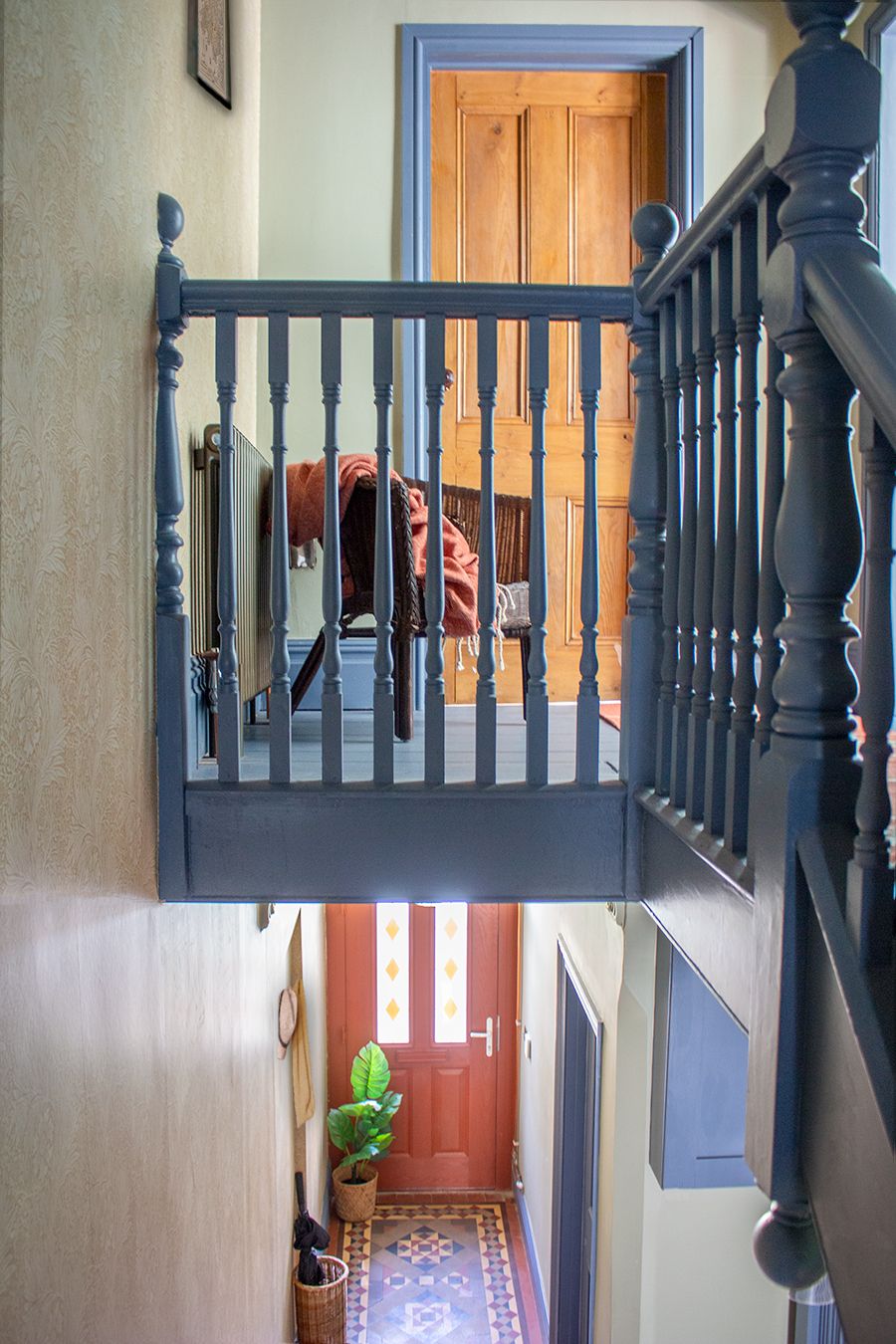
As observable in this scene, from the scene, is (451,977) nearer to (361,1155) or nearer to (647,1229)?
(361,1155)

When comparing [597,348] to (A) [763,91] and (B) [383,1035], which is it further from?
(B) [383,1035]

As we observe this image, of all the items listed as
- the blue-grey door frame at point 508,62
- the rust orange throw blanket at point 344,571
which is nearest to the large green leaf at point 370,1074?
the blue-grey door frame at point 508,62

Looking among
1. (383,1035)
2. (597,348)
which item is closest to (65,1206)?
(597,348)

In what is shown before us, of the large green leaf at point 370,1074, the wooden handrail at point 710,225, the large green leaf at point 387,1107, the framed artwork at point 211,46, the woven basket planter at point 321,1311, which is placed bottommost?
the woven basket planter at point 321,1311

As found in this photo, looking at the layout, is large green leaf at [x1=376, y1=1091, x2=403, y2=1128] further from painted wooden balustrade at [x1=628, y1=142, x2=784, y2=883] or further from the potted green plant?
painted wooden balustrade at [x1=628, y1=142, x2=784, y2=883]

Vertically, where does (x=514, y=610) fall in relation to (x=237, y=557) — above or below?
below

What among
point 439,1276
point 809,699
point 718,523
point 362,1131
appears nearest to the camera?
point 809,699

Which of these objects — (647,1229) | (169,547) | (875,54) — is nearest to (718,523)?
(169,547)

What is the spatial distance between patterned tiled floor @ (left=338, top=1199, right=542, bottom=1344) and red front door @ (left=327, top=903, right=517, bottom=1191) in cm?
27

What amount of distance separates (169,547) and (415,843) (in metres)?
0.69

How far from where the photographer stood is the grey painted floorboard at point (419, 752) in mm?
2096

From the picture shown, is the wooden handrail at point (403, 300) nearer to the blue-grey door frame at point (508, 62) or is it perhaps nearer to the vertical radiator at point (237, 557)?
the vertical radiator at point (237, 557)

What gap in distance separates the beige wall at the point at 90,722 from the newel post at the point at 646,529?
857 millimetres

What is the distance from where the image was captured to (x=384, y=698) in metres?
1.88
